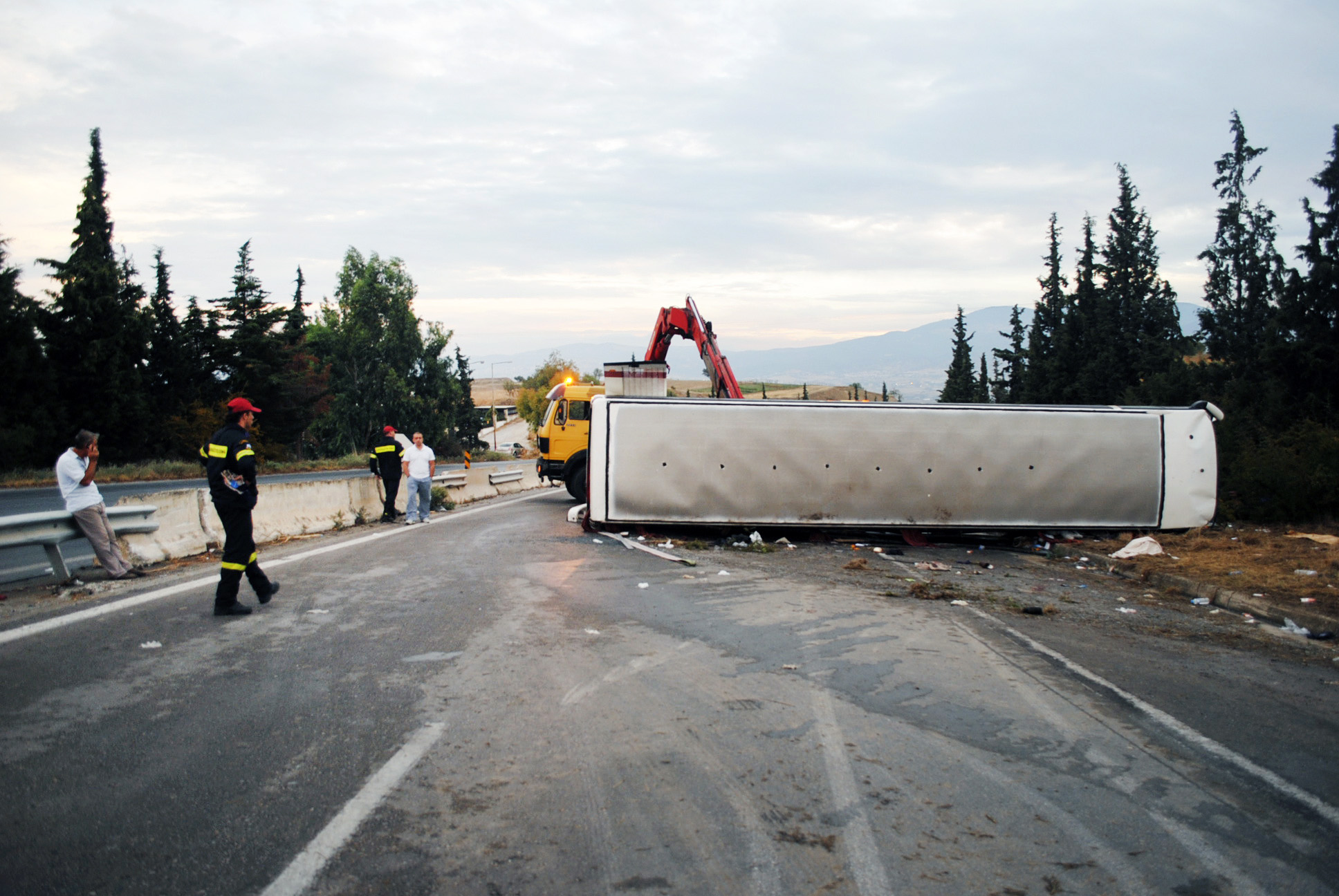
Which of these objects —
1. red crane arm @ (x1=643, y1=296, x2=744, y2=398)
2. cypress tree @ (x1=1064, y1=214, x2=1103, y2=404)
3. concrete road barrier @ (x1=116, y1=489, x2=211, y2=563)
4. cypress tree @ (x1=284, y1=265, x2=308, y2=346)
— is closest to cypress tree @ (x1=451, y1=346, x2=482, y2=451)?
cypress tree @ (x1=284, y1=265, x2=308, y2=346)

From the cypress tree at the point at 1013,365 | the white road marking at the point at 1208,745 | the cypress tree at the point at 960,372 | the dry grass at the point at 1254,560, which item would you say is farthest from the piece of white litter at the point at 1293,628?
the cypress tree at the point at 960,372

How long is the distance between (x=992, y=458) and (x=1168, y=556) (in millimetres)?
2914

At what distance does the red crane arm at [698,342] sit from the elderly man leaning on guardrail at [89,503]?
505 inches

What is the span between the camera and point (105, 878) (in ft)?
10.2

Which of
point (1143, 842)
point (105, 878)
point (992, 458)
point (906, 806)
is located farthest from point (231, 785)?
point (992, 458)

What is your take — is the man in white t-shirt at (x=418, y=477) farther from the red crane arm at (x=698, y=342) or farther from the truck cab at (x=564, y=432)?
the red crane arm at (x=698, y=342)

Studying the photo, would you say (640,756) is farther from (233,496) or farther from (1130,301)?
(1130,301)

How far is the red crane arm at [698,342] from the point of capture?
20453 mm

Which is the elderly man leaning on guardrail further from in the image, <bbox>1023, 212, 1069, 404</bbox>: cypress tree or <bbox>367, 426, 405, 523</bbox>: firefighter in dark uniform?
<bbox>1023, 212, 1069, 404</bbox>: cypress tree

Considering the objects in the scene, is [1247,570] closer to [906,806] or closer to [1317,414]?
[906,806]

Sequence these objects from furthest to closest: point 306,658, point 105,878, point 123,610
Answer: point 123,610
point 306,658
point 105,878

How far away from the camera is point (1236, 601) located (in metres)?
9.38

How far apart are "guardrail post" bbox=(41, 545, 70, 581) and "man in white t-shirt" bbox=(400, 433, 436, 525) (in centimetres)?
781

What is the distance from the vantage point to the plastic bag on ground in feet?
41.2
